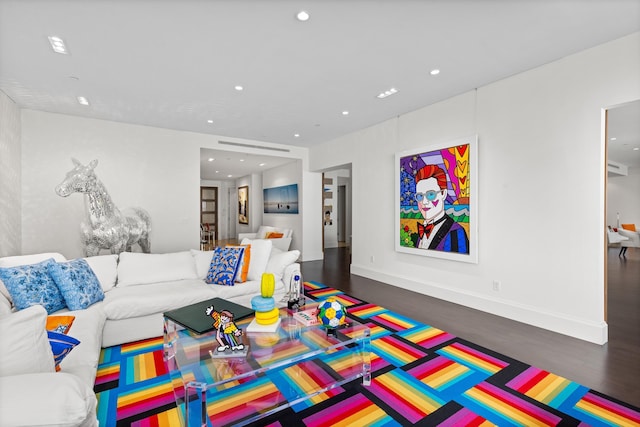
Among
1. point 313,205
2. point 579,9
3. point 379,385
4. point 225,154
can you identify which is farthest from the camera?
point 313,205

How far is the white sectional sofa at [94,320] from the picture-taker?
1.03 metres

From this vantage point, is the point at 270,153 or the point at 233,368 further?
the point at 270,153

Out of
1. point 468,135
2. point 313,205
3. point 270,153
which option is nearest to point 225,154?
point 270,153

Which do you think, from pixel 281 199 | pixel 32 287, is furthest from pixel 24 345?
pixel 281 199

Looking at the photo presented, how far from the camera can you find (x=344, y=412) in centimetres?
192

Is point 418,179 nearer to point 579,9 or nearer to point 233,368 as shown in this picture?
point 579,9

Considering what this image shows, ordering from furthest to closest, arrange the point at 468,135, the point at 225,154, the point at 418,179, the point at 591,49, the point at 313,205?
the point at 313,205 → the point at 225,154 → the point at 418,179 → the point at 468,135 → the point at 591,49

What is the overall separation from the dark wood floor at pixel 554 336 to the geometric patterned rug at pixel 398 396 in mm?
214

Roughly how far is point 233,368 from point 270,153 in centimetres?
573

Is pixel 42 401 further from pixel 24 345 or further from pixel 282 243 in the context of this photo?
pixel 282 243

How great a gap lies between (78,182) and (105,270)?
1.33m

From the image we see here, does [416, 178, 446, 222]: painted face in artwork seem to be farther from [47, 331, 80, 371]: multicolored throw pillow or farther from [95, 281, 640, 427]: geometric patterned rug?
[47, 331, 80, 371]: multicolored throw pillow

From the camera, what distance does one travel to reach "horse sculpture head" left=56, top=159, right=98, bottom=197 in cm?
376

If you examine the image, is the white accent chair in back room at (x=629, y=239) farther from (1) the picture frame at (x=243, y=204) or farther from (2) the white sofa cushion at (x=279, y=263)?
(1) the picture frame at (x=243, y=204)
